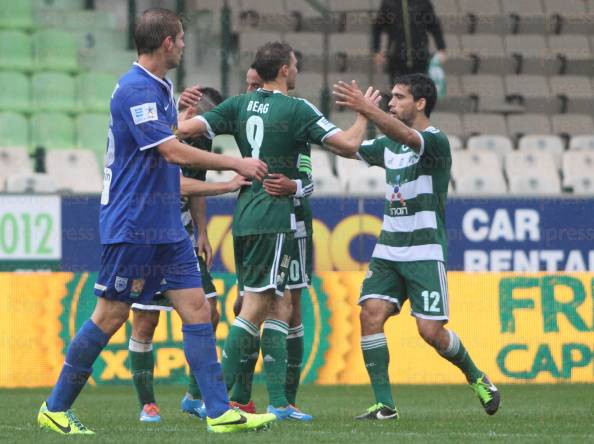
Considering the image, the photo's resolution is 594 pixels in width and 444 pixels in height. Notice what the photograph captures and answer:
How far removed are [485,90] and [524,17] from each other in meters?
1.87

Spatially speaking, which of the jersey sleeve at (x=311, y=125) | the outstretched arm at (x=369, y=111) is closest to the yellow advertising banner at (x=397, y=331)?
the outstretched arm at (x=369, y=111)

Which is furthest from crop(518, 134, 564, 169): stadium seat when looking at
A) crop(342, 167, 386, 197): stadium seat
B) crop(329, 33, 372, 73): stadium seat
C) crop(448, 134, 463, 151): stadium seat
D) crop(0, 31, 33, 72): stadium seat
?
crop(0, 31, 33, 72): stadium seat

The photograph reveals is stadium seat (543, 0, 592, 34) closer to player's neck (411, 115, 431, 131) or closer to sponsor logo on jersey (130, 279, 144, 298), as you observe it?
player's neck (411, 115, 431, 131)

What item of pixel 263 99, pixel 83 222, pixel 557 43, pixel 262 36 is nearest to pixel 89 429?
pixel 263 99

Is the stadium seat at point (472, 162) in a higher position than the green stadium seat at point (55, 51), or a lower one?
lower

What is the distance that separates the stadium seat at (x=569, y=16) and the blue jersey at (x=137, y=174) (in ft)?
44.6

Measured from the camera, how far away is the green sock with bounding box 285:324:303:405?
27.6 ft

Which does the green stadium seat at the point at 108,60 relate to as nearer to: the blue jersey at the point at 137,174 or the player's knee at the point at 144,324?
the player's knee at the point at 144,324

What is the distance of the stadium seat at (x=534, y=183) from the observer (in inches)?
613

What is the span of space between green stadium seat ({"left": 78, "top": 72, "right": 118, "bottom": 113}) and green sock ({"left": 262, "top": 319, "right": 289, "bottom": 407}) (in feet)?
29.8

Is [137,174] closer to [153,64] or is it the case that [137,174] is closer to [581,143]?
[153,64]

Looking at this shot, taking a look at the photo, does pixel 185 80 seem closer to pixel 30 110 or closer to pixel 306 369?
pixel 30 110

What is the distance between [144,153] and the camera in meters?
6.68

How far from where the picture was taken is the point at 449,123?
17.0 m
